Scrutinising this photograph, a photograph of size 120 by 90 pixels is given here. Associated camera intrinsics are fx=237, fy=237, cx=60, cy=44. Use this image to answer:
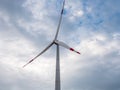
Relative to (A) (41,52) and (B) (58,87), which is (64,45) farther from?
(B) (58,87)

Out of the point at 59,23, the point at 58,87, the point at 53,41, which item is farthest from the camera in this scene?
the point at 59,23

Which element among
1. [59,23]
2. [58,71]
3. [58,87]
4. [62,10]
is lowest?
[58,87]

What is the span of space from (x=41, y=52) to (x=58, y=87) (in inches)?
1111

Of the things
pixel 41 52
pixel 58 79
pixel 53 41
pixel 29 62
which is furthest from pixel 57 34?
pixel 58 79

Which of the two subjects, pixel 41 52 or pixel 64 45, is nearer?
pixel 64 45

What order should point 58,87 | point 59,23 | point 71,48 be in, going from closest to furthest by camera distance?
point 58,87, point 71,48, point 59,23

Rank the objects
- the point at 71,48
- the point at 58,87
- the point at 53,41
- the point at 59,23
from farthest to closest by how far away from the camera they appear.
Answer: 1. the point at 59,23
2. the point at 53,41
3. the point at 71,48
4. the point at 58,87

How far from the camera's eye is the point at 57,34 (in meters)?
108

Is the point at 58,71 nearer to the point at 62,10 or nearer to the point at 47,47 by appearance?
the point at 47,47

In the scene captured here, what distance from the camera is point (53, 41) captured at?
4186 inches

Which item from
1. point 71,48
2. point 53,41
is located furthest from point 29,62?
point 71,48

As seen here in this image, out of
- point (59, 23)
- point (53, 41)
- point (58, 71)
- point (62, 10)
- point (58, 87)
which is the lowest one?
point (58, 87)

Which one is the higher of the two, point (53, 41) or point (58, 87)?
point (53, 41)

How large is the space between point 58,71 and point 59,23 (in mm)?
31249
